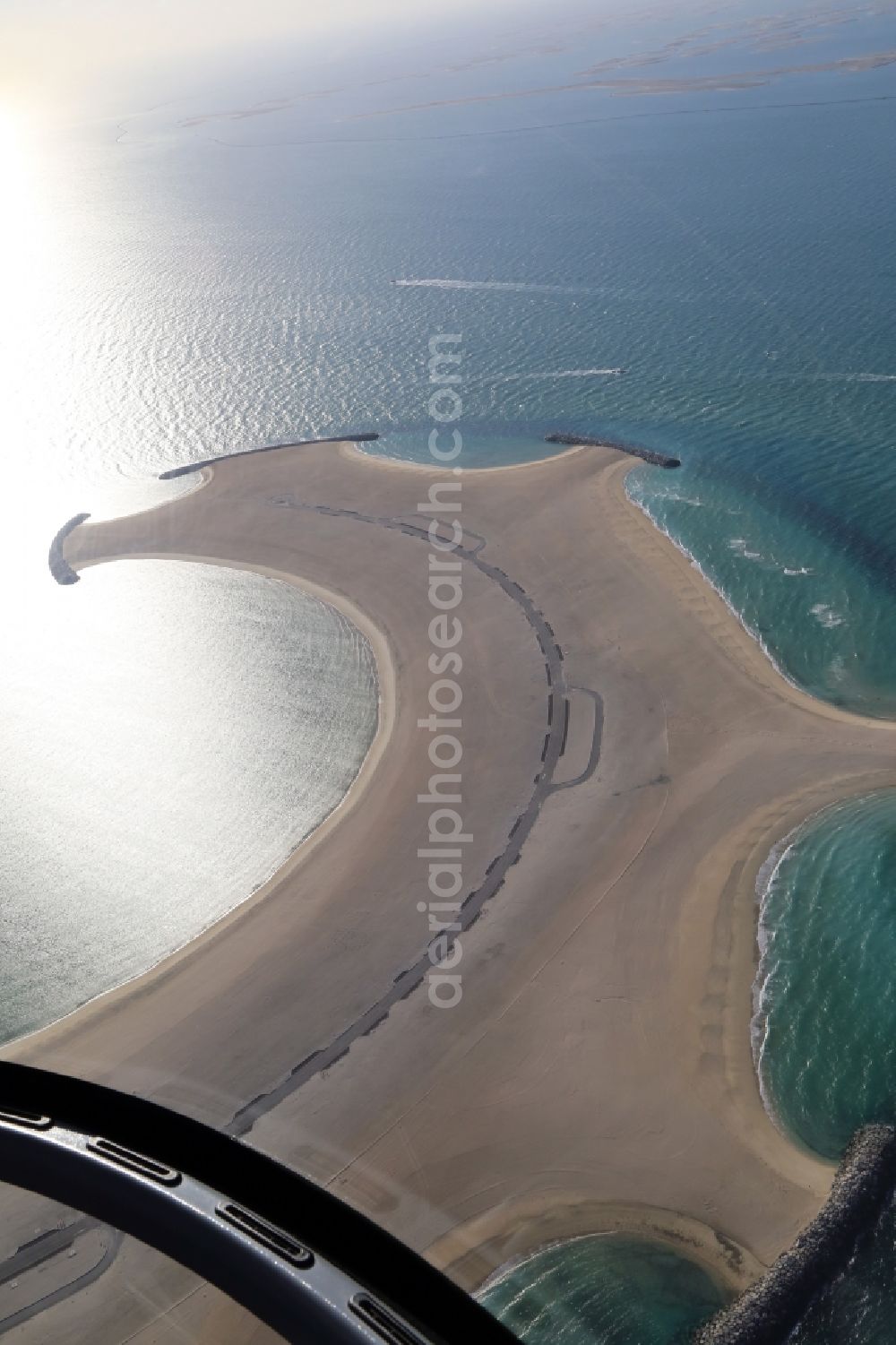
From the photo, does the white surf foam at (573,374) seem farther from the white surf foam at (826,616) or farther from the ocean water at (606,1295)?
the ocean water at (606,1295)

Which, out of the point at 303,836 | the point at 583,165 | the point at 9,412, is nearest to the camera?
the point at 303,836

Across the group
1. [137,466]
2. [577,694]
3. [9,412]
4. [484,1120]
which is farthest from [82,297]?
[484,1120]

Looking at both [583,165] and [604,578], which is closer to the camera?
[604,578]

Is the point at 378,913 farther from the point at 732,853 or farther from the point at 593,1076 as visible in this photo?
the point at 732,853

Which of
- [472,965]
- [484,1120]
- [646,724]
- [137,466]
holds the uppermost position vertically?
[137,466]

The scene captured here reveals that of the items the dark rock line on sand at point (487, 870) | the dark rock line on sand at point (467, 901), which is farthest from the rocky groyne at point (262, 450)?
the dark rock line on sand at point (487, 870)

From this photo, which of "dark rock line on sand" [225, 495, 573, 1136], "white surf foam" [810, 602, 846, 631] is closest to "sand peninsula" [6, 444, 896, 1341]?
"dark rock line on sand" [225, 495, 573, 1136]
